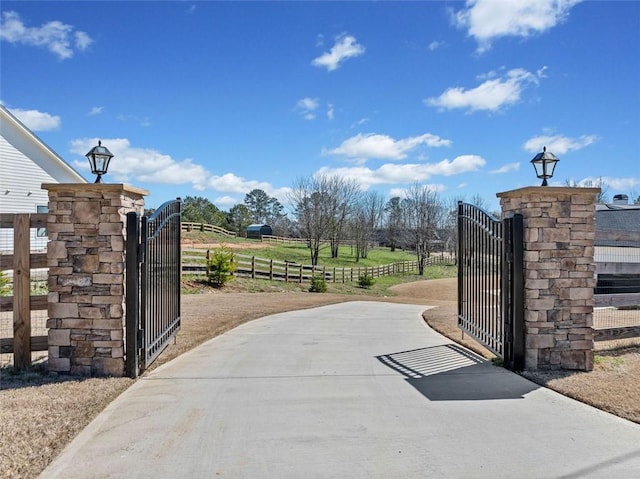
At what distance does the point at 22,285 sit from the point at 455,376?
466cm

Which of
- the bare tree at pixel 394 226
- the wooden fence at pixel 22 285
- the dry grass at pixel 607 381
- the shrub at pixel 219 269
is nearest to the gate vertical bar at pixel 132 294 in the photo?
the wooden fence at pixel 22 285

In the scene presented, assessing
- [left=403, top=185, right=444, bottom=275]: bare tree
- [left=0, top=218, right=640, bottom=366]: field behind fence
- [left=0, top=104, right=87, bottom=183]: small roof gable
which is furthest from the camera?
[left=403, top=185, right=444, bottom=275]: bare tree

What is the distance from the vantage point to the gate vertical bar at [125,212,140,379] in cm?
463

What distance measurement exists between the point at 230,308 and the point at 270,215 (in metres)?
58.5

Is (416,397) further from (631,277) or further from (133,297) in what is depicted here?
(631,277)

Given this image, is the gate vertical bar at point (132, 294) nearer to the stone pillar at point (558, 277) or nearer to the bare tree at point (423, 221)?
Result: the stone pillar at point (558, 277)

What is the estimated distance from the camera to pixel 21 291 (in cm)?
474

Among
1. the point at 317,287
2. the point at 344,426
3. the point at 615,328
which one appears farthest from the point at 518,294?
the point at 317,287

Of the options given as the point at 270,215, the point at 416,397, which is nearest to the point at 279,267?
the point at 416,397

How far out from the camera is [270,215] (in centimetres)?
6862

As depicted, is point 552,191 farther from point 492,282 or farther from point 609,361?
point 609,361

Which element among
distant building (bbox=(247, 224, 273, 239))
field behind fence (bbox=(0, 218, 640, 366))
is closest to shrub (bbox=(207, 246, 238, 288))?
field behind fence (bbox=(0, 218, 640, 366))

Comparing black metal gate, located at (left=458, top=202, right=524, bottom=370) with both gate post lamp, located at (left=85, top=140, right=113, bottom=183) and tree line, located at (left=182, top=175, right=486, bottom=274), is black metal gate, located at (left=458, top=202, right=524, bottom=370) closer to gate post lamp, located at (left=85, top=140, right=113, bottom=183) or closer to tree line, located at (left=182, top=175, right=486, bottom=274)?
gate post lamp, located at (left=85, top=140, right=113, bottom=183)

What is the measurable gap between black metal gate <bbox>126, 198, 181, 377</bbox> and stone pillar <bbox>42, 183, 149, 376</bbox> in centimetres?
11
